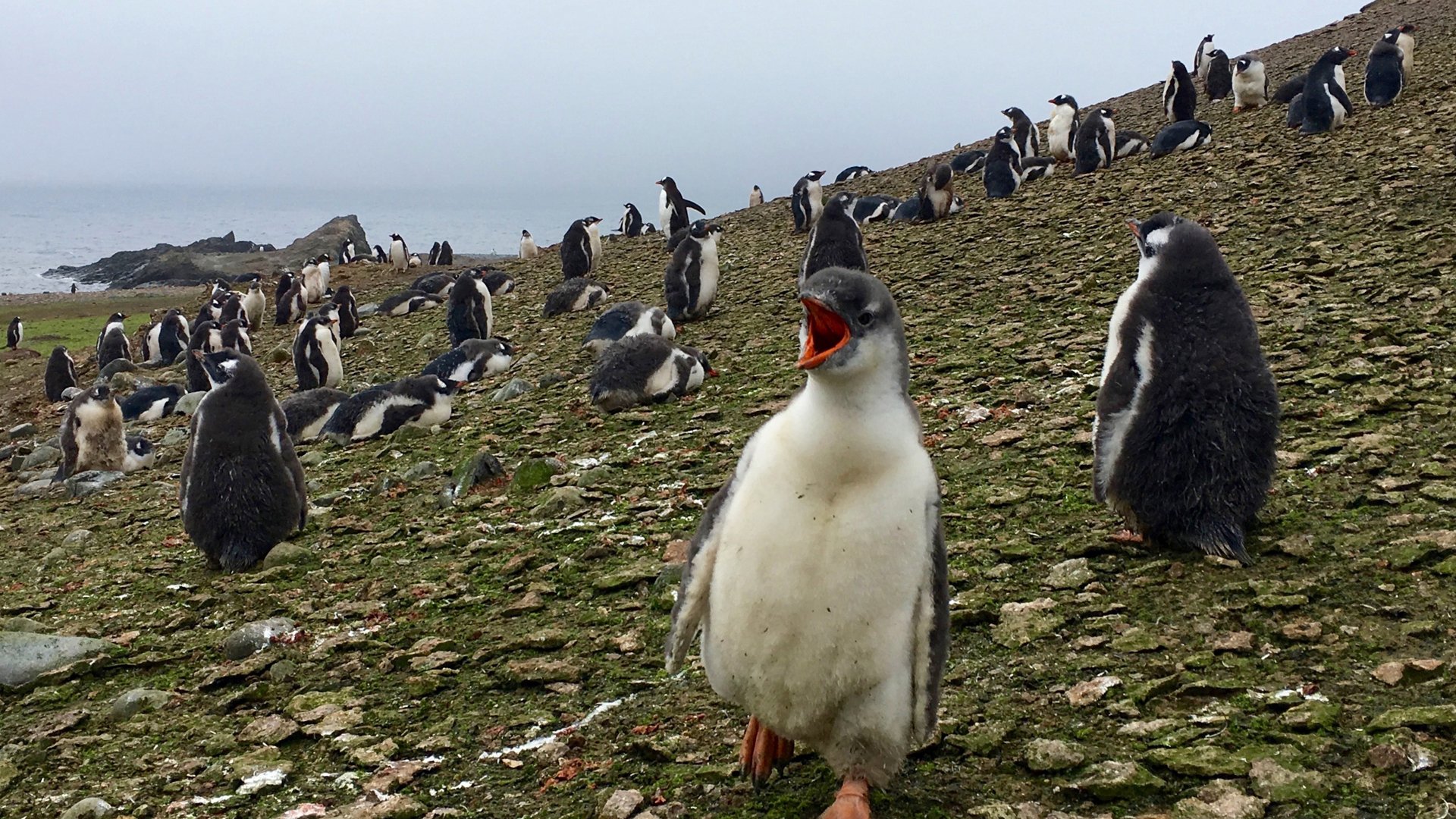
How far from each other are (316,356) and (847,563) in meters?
12.9

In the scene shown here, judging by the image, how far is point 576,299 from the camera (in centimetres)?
1683

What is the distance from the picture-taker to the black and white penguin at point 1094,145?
60.9 ft

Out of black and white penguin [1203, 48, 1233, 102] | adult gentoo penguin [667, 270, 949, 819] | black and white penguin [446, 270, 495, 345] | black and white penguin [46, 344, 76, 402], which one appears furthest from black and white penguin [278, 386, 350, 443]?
black and white penguin [1203, 48, 1233, 102]

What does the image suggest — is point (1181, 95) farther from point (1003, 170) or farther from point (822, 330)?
point (822, 330)

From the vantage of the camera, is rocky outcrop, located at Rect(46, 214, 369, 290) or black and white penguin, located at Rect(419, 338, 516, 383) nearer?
black and white penguin, located at Rect(419, 338, 516, 383)

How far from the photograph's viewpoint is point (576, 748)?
377 centimetres

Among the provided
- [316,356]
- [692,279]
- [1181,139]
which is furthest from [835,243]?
[1181,139]

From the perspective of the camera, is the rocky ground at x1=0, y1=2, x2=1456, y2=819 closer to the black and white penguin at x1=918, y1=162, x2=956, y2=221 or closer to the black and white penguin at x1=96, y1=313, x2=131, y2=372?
the black and white penguin at x1=918, y1=162, x2=956, y2=221

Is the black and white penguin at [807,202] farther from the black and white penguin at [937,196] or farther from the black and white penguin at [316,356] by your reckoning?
the black and white penguin at [316,356]

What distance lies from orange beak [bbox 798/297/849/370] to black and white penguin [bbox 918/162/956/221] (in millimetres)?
15353

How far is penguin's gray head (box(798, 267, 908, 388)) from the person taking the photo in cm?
278

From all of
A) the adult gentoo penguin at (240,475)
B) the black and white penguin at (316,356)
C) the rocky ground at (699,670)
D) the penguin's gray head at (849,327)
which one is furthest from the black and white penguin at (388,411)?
the penguin's gray head at (849,327)

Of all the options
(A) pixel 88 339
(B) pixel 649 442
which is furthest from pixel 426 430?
(A) pixel 88 339

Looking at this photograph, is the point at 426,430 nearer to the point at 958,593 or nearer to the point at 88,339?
the point at 958,593
